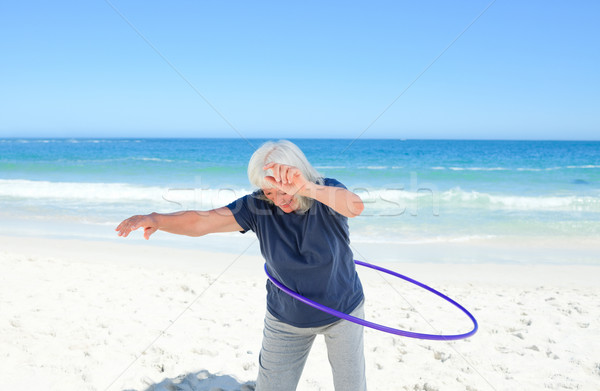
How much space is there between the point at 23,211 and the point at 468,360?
11.3 metres

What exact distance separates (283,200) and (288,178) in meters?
0.25

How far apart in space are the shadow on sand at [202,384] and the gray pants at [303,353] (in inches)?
47.6

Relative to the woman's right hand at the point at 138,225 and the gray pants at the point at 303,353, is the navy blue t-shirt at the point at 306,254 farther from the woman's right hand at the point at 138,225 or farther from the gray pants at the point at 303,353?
the woman's right hand at the point at 138,225

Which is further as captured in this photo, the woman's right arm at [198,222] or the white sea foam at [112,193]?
the white sea foam at [112,193]

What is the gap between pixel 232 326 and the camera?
4.73 metres

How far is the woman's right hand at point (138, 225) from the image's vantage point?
213 centimetres

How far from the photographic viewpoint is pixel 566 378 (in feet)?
12.4

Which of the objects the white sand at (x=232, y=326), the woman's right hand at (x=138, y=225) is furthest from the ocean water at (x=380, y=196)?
the woman's right hand at (x=138, y=225)

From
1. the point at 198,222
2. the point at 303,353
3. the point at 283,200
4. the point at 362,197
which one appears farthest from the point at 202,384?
the point at 362,197

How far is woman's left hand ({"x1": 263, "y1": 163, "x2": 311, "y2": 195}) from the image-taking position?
195cm

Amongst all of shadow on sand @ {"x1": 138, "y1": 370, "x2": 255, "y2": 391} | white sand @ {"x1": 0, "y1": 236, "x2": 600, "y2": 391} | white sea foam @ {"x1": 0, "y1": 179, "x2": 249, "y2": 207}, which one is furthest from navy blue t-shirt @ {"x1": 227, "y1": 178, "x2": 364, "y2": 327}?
white sea foam @ {"x1": 0, "y1": 179, "x2": 249, "y2": 207}

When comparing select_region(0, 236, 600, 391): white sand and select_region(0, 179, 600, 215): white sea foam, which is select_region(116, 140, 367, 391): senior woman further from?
select_region(0, 179, 600, 215): white sea foam

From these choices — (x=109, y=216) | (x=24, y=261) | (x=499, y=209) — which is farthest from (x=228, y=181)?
(x=24, y=261)

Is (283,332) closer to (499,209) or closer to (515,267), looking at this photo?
(515,267)
